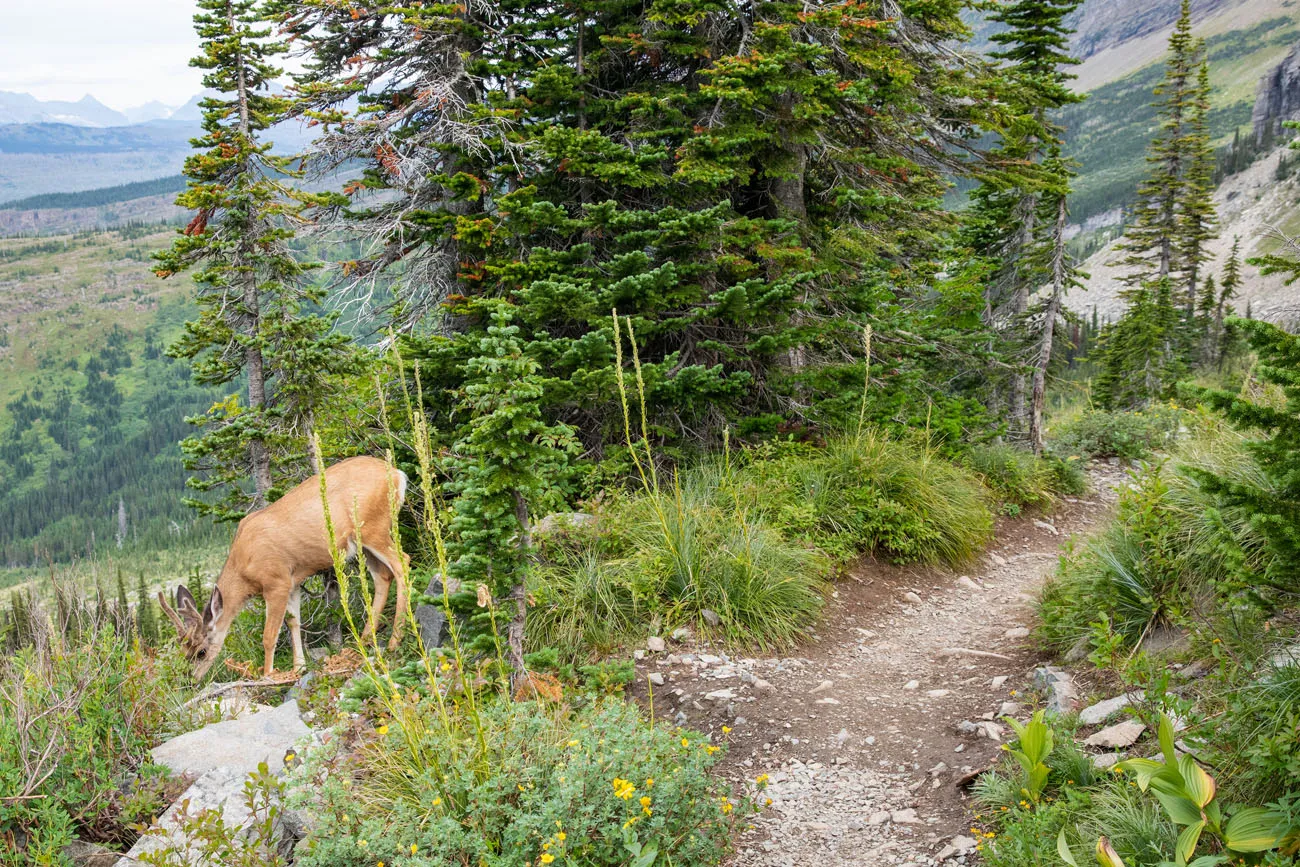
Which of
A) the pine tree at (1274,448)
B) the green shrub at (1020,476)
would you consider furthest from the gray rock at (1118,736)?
the green shrub at (1020,476)

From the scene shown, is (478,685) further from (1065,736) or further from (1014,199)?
(1014,199)

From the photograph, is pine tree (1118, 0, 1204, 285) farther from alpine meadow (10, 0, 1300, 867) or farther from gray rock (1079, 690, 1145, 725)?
gray rock (1079, 690, 1145, 725)

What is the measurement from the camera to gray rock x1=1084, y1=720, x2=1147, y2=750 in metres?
3.63

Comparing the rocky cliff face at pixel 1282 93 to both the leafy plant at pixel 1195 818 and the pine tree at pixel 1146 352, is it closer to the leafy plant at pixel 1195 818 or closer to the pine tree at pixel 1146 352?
the pine tree at pixel 1146 352

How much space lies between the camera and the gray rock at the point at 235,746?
440 centimetres

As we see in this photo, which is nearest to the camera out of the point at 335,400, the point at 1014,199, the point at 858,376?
the point at 858,376

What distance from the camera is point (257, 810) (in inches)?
148

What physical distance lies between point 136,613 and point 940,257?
39.1 ft

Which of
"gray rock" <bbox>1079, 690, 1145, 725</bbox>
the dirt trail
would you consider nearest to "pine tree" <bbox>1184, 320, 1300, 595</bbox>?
"gray rock" <bbox>1079, 690, 1145, 725</bbox>

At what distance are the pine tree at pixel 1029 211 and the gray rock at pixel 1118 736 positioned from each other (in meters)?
8.34

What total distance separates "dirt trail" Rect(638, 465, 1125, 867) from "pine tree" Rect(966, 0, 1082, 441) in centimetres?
640

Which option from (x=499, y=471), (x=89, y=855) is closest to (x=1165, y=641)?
(x=499, y=471)

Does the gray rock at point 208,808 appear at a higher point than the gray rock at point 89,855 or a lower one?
higher

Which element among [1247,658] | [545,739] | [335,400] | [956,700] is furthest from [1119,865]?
[335,400]
